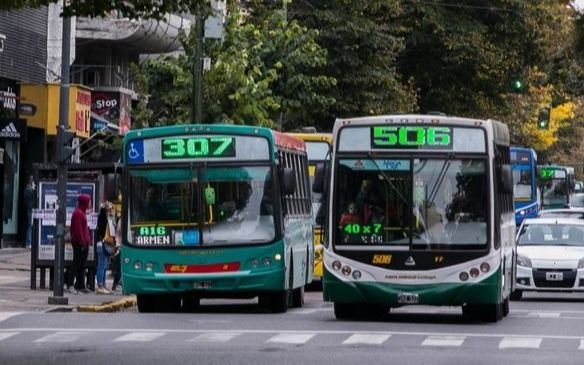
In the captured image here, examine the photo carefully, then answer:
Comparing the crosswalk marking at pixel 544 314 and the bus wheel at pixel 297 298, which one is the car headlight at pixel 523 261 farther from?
the bus wheel at pixel 297 298

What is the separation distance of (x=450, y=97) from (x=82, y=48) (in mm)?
17792

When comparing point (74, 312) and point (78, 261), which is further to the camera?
point (78, 261)

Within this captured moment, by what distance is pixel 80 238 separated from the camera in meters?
29.2

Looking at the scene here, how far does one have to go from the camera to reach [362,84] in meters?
53.1

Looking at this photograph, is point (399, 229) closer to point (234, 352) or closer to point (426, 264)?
point (426, 264)

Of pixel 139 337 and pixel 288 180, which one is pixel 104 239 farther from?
pixel 139 337

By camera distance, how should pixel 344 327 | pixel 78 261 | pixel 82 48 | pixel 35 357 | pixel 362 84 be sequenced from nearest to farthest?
pixel 35 357, pixel 344 327, pixel 78 261, pixel 82 48, pixel 362 84

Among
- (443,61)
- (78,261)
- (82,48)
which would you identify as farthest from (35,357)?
(443,61)

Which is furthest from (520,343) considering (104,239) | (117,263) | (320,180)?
(117,263)

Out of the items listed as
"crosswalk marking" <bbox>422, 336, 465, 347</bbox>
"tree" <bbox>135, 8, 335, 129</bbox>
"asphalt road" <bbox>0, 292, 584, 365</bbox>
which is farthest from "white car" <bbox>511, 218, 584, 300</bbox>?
"tree" <bbox>135, 8, 335, 129</bbox>

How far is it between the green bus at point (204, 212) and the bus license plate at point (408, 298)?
2.83 metres

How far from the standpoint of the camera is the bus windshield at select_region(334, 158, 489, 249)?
23.0 m

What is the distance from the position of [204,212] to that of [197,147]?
1008 millimetres

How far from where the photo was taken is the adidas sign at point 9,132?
3897cm
